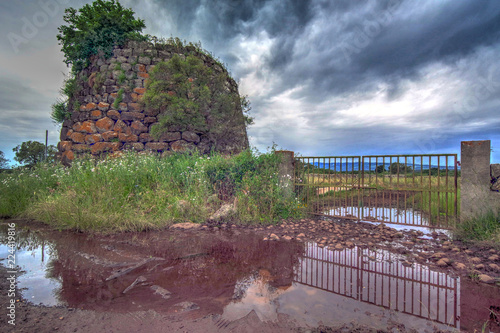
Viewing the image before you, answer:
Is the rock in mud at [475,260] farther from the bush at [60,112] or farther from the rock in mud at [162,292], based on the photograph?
the bush at [60,112]

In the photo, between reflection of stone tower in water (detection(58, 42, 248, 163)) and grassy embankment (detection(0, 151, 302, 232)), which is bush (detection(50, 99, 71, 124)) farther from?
grassy embankment (detection(0, 151, 302, 232))

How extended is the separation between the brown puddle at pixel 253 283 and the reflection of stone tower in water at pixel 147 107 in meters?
6.11

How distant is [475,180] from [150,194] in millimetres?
7483

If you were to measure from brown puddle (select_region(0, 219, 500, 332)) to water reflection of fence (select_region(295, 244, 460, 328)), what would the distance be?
0.01 meters

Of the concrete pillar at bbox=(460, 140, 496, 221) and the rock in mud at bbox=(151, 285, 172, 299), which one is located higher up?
the concrete pillar at bbox=(460, 140, 496, 221)

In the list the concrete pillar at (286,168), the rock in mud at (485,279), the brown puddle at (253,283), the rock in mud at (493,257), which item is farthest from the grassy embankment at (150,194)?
the rock in mud at (485,279)

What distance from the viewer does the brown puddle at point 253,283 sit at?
248cm

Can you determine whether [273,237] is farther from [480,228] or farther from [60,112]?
[60,112]

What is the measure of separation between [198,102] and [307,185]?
18.8 feet

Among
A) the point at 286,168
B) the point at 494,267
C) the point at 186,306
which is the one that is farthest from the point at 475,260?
the point at 286,168

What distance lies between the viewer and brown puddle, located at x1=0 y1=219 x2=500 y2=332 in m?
2.48

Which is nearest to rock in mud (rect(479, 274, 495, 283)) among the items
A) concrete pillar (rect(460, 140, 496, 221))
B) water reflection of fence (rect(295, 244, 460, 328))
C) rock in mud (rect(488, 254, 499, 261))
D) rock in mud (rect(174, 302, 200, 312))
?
water reflection of fence (rect(295, 244, 460, 328))

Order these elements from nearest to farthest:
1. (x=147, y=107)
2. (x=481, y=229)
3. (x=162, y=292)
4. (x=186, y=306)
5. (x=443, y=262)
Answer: (x=186, y=306) → (x=162, y=292) → (x=443, y=262) → (x=481, y=229) → (x=147, y=107)

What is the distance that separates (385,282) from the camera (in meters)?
3.15
